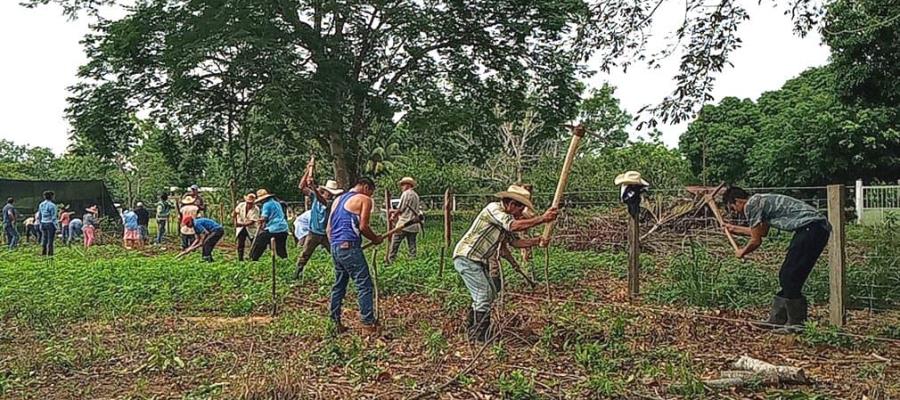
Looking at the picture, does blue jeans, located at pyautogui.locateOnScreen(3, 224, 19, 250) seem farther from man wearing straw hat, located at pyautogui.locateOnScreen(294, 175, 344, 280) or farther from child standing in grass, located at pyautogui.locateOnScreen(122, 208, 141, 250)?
man wearing straw hat, located at pyautogui.locateOnScreen(294, 175, 344, 280)

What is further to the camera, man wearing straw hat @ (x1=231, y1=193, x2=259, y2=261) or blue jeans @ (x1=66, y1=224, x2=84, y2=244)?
blue jeans @ (x1=66, y1=224, x2=84, y2=244)

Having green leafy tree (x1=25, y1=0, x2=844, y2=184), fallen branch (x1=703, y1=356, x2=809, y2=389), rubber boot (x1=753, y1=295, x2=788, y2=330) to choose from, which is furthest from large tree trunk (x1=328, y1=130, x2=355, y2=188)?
fallen branch (x1=703, y1=356, x2=809, y2=389)

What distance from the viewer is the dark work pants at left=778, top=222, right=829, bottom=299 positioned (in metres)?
6.67

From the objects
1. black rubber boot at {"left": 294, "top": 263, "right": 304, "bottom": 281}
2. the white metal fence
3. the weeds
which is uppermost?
the white metal fence

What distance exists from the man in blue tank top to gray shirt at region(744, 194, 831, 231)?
3.63 m

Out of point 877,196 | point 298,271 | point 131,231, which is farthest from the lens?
point 877,196

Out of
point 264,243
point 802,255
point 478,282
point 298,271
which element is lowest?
point 298,271

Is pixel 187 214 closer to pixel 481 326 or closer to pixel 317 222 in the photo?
pixel 317 222

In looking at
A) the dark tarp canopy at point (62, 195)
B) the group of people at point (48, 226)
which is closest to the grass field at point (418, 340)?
the group of people at point (48, 226)

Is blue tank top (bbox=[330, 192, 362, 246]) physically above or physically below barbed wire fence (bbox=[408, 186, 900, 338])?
above

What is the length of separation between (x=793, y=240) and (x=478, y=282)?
2.97 metres

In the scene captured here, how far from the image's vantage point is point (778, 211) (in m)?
6.93

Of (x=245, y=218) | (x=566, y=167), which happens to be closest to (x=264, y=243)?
(x=245, y=218)

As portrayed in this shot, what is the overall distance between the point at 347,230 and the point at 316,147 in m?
20.9
